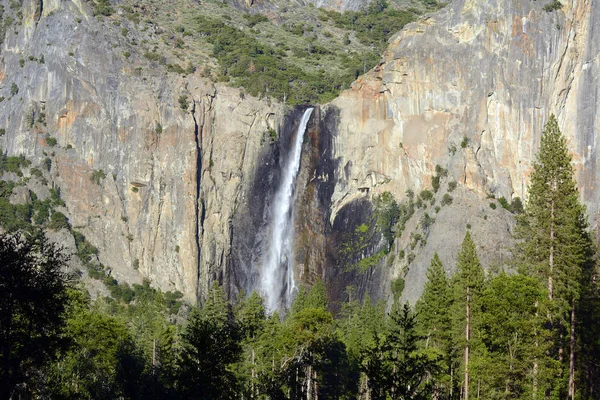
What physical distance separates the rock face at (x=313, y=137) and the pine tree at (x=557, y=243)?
4789 cm

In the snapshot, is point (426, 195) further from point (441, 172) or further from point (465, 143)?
point (465, 143)

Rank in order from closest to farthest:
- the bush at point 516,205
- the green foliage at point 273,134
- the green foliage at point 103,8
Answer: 1. the bush at point 516,205
2. the green foliage at point 273,134
3. the green foliage at point 103,8

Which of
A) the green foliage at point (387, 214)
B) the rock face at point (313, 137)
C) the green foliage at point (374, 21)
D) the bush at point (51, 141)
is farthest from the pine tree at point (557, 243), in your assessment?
the green foliage at point (374, 21)

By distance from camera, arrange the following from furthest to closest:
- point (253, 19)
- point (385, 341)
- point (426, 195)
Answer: point (253, 19) → point (426, 195) → point (385, 341)

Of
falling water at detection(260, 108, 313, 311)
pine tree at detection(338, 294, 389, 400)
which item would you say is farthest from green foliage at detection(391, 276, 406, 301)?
falling water at detection(260, 108, 313, 311)

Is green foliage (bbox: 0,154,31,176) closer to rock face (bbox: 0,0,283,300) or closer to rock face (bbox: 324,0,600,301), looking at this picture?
rock face (bbox: 0,0,283,300)

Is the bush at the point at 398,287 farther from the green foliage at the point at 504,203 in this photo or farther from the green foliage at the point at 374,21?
the green foliage at the point at 374,21

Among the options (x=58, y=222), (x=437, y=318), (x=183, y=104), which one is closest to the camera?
(x=437, y=318)

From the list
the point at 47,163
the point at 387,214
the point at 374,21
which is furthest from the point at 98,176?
the point at 374,21

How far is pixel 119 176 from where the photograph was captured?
13288 centimetres

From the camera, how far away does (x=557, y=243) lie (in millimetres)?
58031

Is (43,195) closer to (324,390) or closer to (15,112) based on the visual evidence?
(15,112)

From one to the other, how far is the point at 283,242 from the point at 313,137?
1346cm

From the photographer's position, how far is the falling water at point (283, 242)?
122 meters
